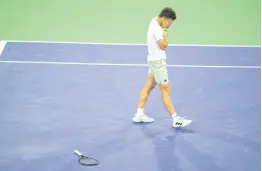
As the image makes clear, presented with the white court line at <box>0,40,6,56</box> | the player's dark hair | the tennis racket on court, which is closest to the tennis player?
the player's dark hair

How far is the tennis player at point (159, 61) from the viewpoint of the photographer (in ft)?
30.2

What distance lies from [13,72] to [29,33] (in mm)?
2372

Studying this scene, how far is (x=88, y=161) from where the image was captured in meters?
8.77

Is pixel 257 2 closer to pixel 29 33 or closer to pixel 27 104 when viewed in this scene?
pixel 29 33

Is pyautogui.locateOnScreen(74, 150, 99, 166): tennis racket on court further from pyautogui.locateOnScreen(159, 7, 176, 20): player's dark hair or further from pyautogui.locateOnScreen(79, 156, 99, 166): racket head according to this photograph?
pyautogui.locateOnScreen(159, 7, 176, 20): player's dark hair

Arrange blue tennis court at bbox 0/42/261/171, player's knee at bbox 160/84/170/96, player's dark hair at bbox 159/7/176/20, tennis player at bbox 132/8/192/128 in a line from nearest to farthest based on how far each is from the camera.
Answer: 1. blue tennis court at bbox 0/42/261/171
2. player's dark hair at bbox 159/7/176/20
3. tennis player at bbox 132/8/192/128
4. player's knee at bbox 160/84/170/96

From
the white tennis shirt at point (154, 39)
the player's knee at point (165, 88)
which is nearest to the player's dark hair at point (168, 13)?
the white tennis shirt at point (154, 39)

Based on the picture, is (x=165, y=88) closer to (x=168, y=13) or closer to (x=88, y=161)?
(x=168, y=13)

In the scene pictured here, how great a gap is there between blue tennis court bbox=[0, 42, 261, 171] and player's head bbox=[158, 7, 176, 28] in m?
1.91

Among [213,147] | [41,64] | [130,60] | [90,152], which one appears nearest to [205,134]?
[213,147]

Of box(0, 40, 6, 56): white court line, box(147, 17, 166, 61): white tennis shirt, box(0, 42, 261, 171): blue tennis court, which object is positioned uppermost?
box(147, 17, 166, 61): white tennis shirt

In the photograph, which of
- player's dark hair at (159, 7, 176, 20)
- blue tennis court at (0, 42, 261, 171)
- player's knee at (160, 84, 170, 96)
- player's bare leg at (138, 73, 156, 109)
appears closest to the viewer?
blue tennis court at (0, 42, 261, 171)

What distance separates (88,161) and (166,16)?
2.68m

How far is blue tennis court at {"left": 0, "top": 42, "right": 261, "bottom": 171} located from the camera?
8.99 metres
